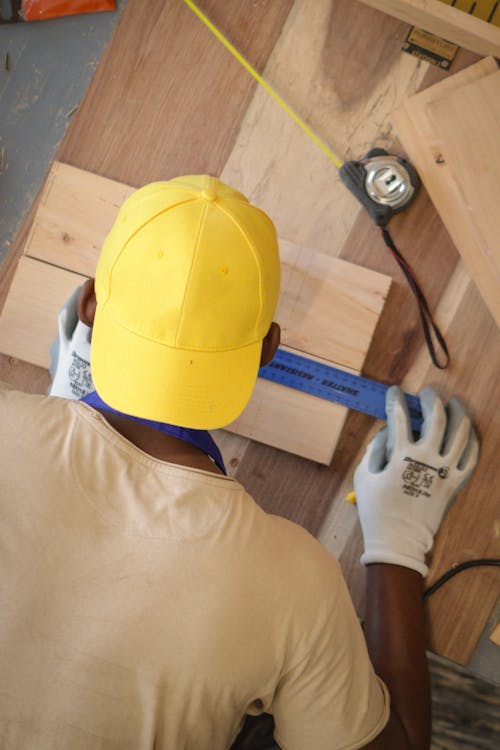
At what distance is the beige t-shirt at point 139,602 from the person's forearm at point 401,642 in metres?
0.38

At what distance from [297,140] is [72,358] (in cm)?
82

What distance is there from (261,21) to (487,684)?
5.96 feet

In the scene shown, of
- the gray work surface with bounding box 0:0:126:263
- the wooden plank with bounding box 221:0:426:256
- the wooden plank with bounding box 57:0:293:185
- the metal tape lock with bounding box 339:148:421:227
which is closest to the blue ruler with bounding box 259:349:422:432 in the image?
the wooden plank with bounding box 221:0:426:256

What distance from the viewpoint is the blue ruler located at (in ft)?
5.57

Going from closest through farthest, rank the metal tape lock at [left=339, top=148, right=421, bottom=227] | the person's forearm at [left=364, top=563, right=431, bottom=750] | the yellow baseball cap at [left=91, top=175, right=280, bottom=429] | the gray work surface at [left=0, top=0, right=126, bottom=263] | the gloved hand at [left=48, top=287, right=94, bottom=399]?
the yellow baseball cap at [left=91, top=175, right=280, bottom=429]
the person's forearm at [left=364, top=563, right=431, bottom=750]
the gloved hand at [left=48, top=287, right=94, bottom=399]
the metal tape lock at [left=339, top=148, right=421, bottom=227]
the gray work surface at [left=0, top=0, right=126, bottom=263]

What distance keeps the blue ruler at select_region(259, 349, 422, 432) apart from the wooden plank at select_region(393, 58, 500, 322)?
354 mm

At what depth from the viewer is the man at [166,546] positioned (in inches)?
39.9

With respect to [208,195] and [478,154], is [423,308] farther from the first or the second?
[208,195]

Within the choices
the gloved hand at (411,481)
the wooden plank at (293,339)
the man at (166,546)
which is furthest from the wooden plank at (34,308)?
the gloved hand at (411,481)

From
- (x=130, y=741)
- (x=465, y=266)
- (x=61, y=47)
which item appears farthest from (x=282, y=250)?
(x=130, y=741)

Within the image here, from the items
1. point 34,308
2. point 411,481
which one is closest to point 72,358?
point 34,308

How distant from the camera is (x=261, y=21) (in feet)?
5.73

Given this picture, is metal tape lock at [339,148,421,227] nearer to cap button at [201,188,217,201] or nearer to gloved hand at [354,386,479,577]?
gloved hand at [354,386,479,577]

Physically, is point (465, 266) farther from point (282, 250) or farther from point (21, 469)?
point (21, 469)
